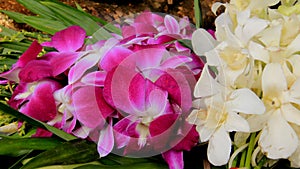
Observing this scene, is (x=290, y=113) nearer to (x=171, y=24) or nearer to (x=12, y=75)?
(x=171, y=24)

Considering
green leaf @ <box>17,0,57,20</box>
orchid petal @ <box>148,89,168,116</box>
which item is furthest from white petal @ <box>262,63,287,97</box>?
green leaf @ <box>17,0,57,20</box>

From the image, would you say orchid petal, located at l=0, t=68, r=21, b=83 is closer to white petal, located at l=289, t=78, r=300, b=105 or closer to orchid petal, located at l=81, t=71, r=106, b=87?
orchid petal, located at l=81, t=71, r=106, b=87

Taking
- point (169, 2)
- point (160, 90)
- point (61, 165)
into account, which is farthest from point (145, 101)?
point (169, 2)

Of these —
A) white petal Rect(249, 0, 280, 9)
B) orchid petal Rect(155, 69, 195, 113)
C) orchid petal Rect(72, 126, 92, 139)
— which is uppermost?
white petal Rect(249, 0, 280, 9)

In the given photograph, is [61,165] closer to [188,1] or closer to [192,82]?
[192,82]

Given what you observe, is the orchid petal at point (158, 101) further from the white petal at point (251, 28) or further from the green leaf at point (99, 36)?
the green leaf at point (99, 36)

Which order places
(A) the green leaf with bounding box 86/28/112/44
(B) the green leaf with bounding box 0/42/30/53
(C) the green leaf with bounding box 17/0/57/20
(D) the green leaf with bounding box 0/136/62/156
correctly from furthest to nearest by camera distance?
(C) the green leaf with bounding box 17/0/57/20, (B) the green leaf with bounding box 0/42/30/53, (A) the green leaf with bounding box 86/28/112/44, (D) the green leaf with bounding box 0/136/62/156
